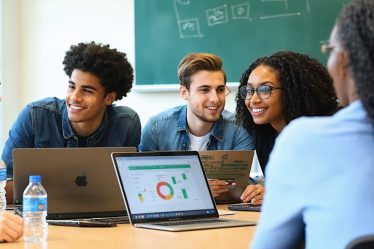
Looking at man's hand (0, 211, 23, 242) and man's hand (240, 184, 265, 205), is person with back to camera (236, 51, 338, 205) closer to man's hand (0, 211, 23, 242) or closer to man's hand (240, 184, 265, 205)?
man's hand (240, 184, 265, 205)

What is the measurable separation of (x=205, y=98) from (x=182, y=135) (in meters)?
0.24

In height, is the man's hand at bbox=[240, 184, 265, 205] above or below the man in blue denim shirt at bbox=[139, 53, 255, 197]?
below

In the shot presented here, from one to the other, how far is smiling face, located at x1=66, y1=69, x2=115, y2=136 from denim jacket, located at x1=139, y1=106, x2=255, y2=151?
0.32 meters

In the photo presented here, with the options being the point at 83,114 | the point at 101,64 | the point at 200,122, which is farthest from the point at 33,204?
the point at 200,122

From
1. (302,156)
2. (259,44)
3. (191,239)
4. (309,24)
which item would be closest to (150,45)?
(259,44)

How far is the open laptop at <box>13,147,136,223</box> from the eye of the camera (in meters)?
2.22

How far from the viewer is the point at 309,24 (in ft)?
13.4

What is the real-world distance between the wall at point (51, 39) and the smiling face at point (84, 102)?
1.21 metres

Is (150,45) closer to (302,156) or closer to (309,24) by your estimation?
(309,24)

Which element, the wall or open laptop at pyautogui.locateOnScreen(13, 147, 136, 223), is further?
the wall

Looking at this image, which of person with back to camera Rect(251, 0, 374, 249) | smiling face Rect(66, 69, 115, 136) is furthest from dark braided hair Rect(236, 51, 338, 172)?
person with back to camera Rect(251, 0, 374, 249)

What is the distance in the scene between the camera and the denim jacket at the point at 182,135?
3307mm

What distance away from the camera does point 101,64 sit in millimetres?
3182

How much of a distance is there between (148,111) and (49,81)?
801mm
